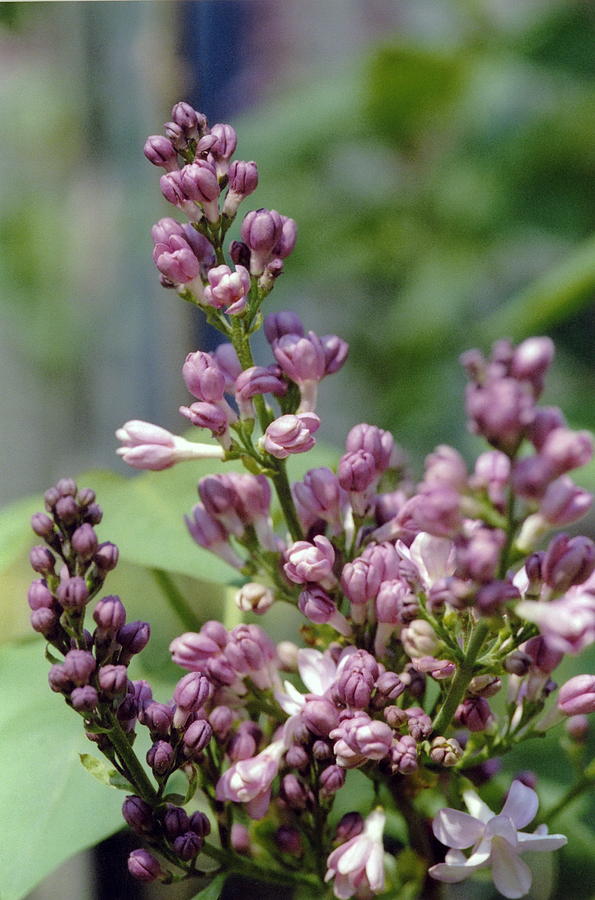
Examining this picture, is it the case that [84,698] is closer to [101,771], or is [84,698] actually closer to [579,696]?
[101,771]

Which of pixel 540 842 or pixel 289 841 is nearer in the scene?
pixel 540 842

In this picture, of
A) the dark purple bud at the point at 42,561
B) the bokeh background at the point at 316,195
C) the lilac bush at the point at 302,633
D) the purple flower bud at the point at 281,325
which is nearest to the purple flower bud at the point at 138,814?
the lilac bush at the point at 302,633

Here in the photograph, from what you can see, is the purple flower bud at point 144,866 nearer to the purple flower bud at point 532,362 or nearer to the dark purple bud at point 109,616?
the dark purple bud at point 109,616

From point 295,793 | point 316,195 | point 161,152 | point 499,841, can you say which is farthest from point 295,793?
point 316,195

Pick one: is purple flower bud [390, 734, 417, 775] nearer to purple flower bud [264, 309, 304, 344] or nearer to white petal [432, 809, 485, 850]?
white petal [432, 809, 485, 850]

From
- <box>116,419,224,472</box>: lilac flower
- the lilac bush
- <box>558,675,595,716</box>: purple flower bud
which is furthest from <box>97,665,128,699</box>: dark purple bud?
<box>558,675,595,716</box>: purple flower bud

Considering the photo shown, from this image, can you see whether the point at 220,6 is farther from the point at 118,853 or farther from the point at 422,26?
the point at 118,853

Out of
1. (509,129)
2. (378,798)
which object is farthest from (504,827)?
(509,129)
